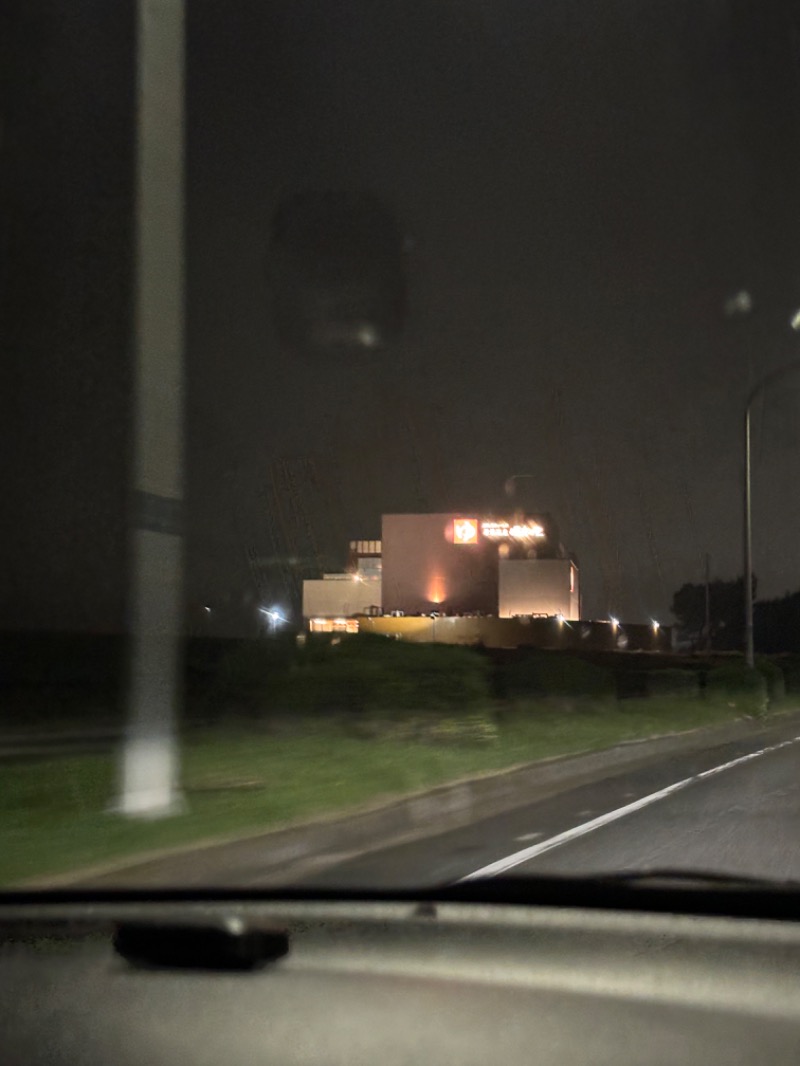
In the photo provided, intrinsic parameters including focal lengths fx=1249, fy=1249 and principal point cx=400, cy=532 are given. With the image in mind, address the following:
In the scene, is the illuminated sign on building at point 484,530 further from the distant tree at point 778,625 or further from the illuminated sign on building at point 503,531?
the distant tree at point 778,625

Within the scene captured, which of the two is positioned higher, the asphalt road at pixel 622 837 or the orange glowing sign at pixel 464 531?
Result: the orange glowing sign at pixel 464 531

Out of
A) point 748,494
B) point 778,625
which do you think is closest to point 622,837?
point 748,494

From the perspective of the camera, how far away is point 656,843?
1165 cm

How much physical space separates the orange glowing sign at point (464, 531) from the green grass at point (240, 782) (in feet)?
215

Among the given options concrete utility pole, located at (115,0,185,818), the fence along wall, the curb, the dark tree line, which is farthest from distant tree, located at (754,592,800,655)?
concrete utility pole, located at (115,0,185,818)

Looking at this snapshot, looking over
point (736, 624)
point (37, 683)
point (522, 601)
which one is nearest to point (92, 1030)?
point (37, 683)

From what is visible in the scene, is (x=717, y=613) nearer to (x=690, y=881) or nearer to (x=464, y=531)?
(x=464, y=531)

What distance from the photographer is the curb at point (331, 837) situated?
909 cm

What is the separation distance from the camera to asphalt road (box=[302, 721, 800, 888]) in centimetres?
1007

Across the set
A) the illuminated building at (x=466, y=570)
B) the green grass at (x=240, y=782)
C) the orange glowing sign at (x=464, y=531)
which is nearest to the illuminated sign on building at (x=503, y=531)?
the illuminated building at (x=466, y=570)

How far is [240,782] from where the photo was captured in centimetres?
1470

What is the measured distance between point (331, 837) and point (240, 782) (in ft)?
10.7

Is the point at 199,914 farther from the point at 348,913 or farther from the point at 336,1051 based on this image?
the point at 336,1051

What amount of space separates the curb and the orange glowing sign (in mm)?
70866
